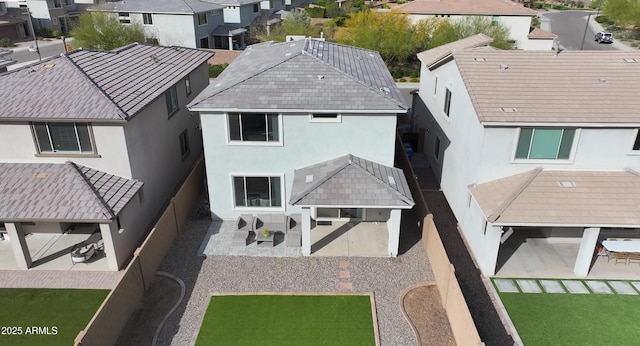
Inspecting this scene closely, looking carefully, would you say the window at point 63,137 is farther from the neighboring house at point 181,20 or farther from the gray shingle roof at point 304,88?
the neighboring house at point 181,20

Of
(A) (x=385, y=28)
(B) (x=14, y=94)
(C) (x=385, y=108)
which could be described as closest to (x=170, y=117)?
(B) (x=14, y=94)

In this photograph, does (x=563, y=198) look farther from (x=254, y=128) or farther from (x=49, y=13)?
(x=49, y=13)

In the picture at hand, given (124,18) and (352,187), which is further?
(124,18)

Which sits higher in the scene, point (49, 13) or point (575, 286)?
point (49, 13)

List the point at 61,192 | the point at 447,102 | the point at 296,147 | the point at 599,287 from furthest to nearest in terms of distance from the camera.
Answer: the point at 447,102 < the point at 296,147 < the point at 61,192 < the point at 599,287

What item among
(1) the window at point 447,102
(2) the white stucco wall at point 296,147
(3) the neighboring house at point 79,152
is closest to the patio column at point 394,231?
(2) the white stucco wall at point 296,147

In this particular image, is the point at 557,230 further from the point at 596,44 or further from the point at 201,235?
the point at 596,44

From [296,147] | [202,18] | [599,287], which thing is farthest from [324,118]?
[202,18]
